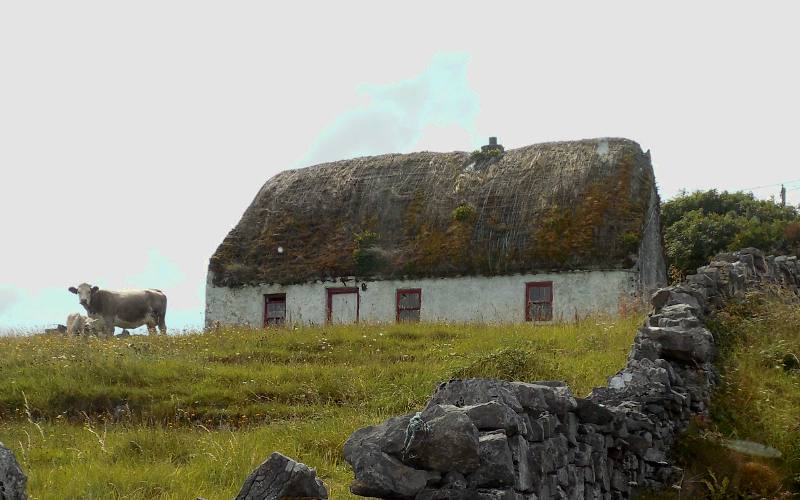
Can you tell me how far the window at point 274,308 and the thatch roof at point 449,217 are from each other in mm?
621

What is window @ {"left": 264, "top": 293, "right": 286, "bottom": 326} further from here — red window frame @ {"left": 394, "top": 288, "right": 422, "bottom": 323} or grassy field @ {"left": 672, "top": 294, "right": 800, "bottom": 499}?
grassy field @ {"left": 672, "top": 294, "right": 800, "bottom": 499}

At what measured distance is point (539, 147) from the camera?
1238 inches

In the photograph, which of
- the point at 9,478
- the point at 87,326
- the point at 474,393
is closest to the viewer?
the point at 9,478

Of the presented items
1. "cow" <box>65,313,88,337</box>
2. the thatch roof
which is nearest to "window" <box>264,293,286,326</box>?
the thatch roof

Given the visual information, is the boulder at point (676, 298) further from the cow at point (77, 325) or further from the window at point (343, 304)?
the cow at point (77, 325)

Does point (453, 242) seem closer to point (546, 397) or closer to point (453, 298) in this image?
point (453, 298)

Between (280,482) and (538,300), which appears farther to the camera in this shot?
(538,300)

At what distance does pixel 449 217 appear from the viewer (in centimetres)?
2944

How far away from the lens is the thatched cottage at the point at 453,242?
26.5 metres

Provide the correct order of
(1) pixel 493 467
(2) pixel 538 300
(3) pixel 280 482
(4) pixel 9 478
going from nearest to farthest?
(4) pixel 9 478 → (3) pixel 280 482 → (1) pixel 493 467 → (2) pixel 538 300

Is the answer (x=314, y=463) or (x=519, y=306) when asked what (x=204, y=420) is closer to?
(x=314, y=463)

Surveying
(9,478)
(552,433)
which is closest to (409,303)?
(552,433)

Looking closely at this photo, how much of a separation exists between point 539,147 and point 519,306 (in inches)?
292

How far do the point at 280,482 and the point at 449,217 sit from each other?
25.2 meters
